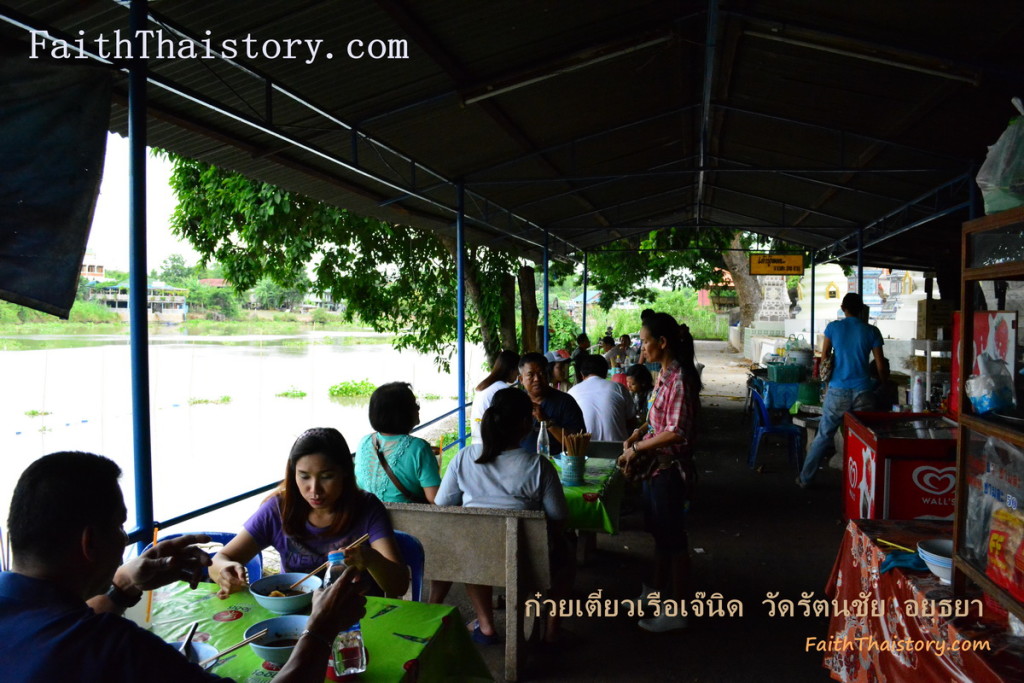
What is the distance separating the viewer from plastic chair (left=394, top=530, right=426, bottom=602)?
115 inches

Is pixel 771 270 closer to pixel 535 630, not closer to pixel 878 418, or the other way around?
pixel 878 418

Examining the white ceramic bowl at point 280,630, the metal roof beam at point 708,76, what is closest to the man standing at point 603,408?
the metal roof beam at point 708,76

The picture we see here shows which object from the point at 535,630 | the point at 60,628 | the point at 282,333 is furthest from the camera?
the point at 282,333

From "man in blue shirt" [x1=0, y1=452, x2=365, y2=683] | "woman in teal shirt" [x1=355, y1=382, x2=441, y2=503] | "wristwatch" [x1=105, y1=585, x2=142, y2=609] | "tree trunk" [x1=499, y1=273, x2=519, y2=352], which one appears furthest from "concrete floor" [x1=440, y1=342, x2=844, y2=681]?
"tree trunk" [x1=499, y1=273, x2=519, y2=352]

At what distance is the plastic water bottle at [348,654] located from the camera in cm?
175

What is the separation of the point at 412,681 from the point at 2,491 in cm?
832

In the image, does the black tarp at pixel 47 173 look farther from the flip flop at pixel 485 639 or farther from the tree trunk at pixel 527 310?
the tree trunk at pixel 527 310

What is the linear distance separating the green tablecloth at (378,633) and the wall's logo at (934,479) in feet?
9.45

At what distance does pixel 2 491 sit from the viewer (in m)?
7.90

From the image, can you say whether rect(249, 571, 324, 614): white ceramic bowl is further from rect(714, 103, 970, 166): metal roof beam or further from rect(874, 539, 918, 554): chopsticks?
rect(714, 103, 970, 166): metal roof beam

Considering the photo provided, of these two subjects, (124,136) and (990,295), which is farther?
(990,295)

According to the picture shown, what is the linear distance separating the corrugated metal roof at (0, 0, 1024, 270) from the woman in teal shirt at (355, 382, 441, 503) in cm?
166

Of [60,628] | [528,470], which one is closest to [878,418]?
[528,470]

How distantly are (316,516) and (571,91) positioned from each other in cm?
413
